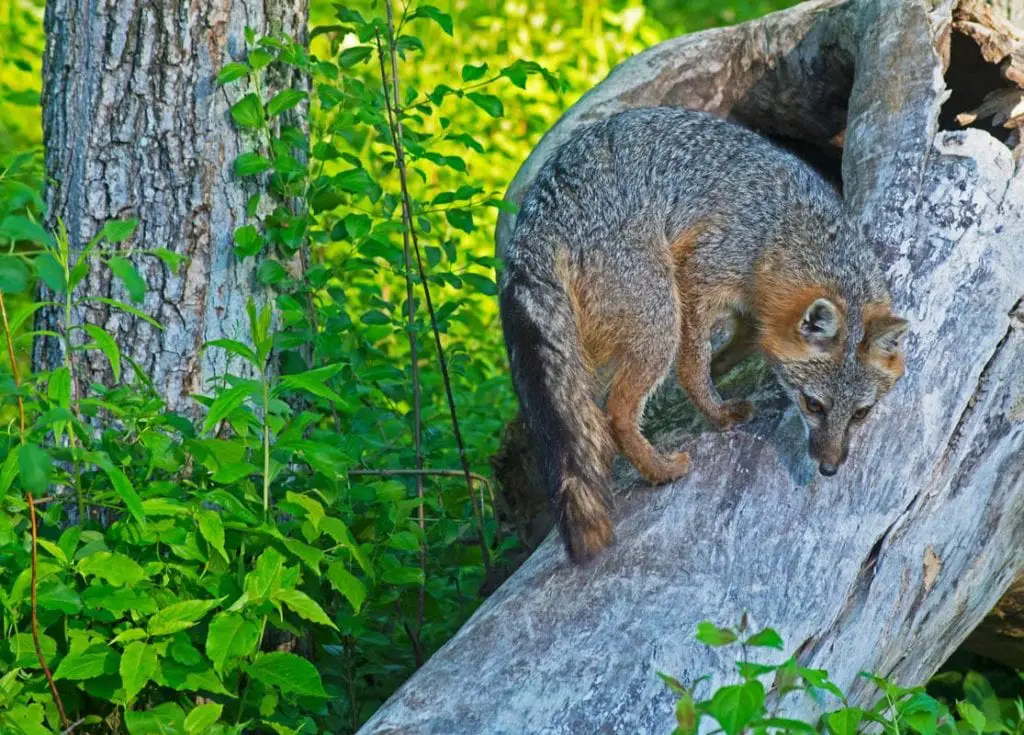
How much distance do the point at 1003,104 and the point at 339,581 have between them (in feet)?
10.6

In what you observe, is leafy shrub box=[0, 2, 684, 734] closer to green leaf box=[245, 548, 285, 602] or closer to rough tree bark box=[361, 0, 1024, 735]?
green leaf box=[245, 548, 285, 602]

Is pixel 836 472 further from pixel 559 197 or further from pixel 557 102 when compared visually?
pixel 557 102

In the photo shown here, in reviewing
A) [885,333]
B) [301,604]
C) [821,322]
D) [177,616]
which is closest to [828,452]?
[885,333]

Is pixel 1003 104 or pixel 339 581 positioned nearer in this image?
pixel 339 581

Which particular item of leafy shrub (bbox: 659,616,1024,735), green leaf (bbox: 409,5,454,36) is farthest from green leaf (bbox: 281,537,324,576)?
green leaf (bbox: 409,5,454,36)

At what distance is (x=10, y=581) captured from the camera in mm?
3350

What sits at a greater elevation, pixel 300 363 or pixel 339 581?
pixel 300 363

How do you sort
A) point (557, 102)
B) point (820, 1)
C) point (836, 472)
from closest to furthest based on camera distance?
point (836, 472) → point (820, 1) → point (557, 102)

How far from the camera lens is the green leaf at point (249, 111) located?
4.14 m

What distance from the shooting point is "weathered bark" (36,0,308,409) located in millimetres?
4223

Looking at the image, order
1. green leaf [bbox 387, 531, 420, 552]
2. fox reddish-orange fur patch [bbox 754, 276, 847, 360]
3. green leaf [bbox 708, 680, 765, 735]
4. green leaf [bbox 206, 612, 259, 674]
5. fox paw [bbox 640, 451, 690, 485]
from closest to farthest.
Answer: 1. green leaf [bbox 708, 680, 765, 735]
2. green leaf [bbox 206, 612, 259, 674]
3. green leaf [bbox 387, 531, 420, 552]
4. fox paw [bbox 640, 451, 690, 485]
5. fox reddish-orange fur patch [bbox 754, 276, 847, 360]

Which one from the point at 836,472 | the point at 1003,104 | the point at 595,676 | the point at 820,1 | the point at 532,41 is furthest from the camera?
the point at 532,41

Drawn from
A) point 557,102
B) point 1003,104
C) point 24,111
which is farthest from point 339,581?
point 24,111

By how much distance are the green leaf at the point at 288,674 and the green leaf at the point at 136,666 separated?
0.28m
